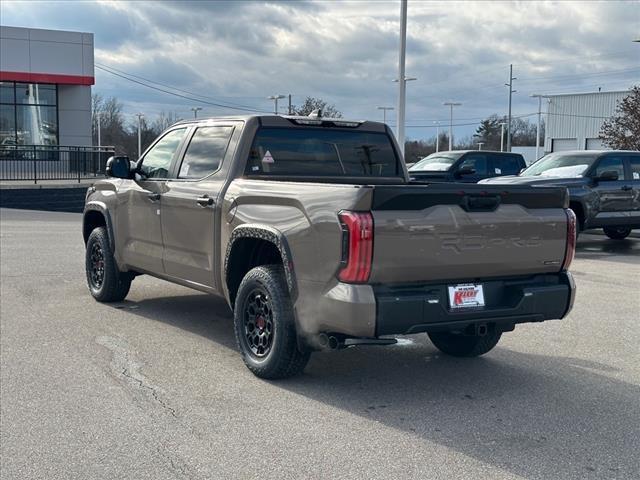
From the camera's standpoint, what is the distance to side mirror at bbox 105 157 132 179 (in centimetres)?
735

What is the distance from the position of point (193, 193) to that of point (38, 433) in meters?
2.56

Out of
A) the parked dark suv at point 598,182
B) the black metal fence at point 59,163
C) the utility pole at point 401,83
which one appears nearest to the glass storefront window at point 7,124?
the black metal fence at point 59,163

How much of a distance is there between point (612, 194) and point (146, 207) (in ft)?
32.8

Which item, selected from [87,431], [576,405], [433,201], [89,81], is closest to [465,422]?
[576,405]

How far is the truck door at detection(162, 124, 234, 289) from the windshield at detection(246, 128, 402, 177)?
35 cm

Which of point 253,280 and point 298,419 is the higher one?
point 253,280

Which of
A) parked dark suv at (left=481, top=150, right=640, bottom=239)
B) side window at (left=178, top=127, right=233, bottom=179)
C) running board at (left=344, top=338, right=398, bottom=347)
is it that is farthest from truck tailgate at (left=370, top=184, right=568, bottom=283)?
parked dark suv at (left=481, top=150, right=640, bottom=239)

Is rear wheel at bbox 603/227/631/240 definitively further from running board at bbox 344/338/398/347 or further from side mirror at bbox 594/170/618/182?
running board at bbox 344/338/398/347

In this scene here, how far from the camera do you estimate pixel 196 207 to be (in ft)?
20.5

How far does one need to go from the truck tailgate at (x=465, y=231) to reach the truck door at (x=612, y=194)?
360 inches

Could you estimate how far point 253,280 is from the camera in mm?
5441

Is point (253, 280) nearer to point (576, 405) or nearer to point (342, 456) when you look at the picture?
point (342, 456)

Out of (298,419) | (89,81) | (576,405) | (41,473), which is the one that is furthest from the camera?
(89,81)

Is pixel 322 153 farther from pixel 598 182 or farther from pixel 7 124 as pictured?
pixel 7 124
